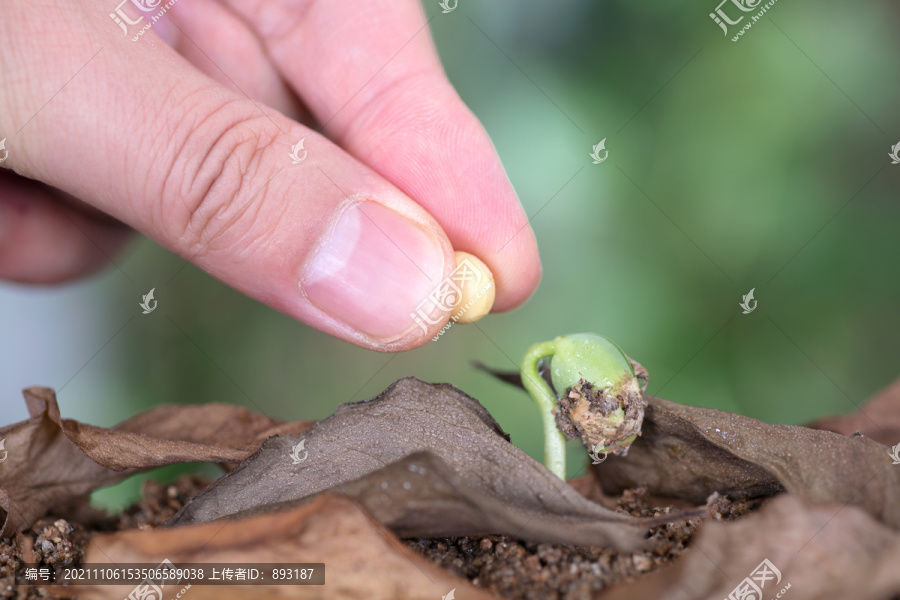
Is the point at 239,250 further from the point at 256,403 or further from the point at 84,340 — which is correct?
Result: the point at 84,340

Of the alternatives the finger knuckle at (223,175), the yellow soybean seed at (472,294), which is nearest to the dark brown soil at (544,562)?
the yellow soybean seed at (472,294)

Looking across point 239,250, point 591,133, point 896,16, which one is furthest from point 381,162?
point 896,16

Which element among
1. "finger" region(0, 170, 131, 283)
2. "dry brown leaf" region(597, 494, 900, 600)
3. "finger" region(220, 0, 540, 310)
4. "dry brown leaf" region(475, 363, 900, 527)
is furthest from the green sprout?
"finger" region(0, 170, 131, 283)

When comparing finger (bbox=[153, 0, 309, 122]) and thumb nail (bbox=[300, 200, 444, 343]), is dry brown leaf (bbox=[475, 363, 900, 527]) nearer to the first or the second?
thumb nail (bbox=[300, 200, 444, 343])

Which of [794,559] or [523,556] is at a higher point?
[794,559]

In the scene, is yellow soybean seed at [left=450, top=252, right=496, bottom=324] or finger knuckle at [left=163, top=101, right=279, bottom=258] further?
yellow soybean seed at [left=450, top=252, right=496, bottom=324]

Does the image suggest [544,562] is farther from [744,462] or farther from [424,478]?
[744,462]

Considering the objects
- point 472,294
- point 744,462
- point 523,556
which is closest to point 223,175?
point 472,294
